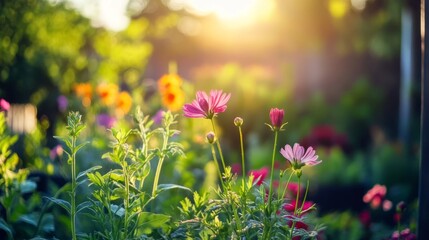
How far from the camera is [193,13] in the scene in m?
27.1

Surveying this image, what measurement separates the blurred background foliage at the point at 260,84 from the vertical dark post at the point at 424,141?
3.07 ft

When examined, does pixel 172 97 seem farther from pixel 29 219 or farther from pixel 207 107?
pixel 207 107

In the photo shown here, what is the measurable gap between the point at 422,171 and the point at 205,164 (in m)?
2.22

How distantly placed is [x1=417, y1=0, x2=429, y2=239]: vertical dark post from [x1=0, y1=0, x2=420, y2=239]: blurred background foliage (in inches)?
36.8

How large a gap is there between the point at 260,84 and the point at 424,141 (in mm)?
7285

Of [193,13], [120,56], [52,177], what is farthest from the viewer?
Answer: [193,13]

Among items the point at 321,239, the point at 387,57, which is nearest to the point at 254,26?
the point at 387,57

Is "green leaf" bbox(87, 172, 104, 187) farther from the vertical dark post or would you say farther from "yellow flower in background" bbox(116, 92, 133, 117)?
"yellow flower in background" bbox(116, 92, 133, 117)

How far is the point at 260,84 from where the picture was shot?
359 inches

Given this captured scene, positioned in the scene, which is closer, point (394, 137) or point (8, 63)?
point (8, 63)

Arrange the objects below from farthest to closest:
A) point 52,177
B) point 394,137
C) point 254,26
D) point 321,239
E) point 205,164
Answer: point 254,26 < point 394,137 < point 205,164 < point 52,177 < point 321,239

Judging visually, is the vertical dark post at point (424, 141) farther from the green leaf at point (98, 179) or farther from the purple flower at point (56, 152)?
the purple flower at point (56, 152)

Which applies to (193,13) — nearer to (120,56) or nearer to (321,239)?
(120,56)

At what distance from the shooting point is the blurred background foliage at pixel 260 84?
14.6 ft
